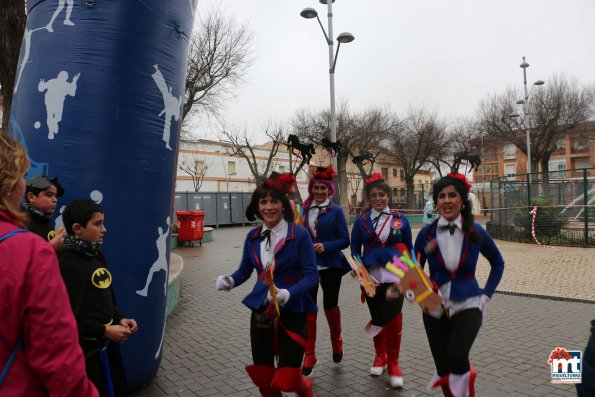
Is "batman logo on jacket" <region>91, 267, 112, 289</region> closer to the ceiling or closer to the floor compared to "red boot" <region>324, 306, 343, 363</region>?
closer to the ceiling

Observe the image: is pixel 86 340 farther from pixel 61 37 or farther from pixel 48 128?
pixel 61 37

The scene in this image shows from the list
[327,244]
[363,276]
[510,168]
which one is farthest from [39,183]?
[510,168]

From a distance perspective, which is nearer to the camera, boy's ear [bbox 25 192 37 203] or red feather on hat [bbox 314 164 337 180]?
boy's ear [bbox 25 192 37 203]

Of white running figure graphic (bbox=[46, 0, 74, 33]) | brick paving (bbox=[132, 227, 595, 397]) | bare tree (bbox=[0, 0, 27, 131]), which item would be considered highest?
bare tree (bbox=[0, 0, 27, 131])

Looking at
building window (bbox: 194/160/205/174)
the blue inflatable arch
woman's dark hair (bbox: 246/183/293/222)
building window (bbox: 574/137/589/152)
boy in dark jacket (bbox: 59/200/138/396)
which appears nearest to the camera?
boy in dark jacket (bbox: 59/200/138/396)

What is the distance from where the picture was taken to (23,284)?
1458 millimetres

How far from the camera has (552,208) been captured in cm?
1434

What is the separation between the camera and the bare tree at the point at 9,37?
254 inches

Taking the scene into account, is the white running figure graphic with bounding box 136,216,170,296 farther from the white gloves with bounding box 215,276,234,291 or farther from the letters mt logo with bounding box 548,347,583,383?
the letters mt logo with bounding box 548,347,583,383

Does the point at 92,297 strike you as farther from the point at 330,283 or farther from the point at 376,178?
the point at 376,178

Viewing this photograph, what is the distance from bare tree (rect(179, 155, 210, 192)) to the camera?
42.4 meters

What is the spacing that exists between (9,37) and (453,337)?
7.26 metres

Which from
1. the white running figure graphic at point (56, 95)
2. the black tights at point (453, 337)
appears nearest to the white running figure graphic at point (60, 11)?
the white running figure graphic at point (56, 95)

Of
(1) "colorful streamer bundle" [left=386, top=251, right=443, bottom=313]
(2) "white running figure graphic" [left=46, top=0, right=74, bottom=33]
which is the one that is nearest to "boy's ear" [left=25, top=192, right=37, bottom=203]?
(2) "white running figure graphic" [left=46, top=0, right=74, bottom=33]
